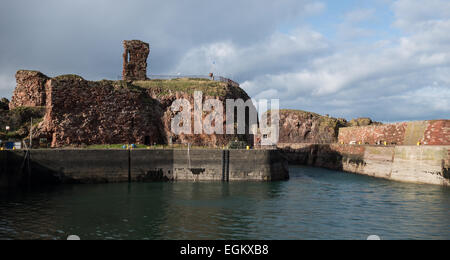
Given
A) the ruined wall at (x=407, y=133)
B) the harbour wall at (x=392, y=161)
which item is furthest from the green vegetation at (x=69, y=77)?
the ruined wall at (x=407, y=133)

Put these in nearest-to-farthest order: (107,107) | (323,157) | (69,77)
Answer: (69,77) → (107,107) → (323,157)

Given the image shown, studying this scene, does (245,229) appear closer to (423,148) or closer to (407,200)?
(407,200)

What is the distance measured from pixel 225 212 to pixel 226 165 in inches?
618

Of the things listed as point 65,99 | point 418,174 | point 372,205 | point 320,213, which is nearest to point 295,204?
point 320,213

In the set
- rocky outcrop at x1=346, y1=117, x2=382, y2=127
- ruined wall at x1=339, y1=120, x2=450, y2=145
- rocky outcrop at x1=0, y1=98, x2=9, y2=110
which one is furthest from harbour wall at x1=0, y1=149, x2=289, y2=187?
rocky outcrop at x1=346, y1=117, x2=382, y2=127

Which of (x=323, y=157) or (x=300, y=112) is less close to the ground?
(x=300, y=112)

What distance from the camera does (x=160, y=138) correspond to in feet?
178

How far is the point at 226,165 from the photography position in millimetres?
41625

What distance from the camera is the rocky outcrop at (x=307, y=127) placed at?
11288cm

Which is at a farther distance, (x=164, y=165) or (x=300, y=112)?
(x=300, y=112)

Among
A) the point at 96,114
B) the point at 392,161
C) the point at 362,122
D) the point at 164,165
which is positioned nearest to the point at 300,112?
the point at 362,122

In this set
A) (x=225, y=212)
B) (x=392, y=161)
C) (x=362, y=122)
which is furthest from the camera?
(x=362, y=122)

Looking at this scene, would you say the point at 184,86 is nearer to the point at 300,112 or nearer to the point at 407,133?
the point at 407,133

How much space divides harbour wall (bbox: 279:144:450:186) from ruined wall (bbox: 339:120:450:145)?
5.40 metres
